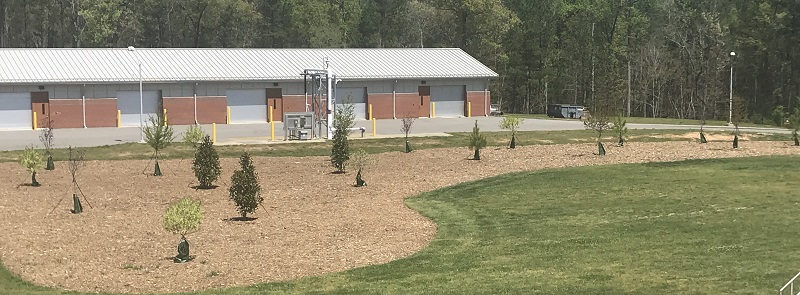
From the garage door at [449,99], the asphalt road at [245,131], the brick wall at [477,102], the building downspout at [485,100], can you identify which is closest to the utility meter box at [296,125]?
the asphalt road at [245,131]

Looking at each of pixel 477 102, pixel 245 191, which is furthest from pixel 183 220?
pixel 477 102

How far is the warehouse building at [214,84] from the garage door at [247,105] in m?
0.07

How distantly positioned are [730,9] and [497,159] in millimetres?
64593

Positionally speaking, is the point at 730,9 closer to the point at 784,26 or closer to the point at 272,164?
the point at 784,26

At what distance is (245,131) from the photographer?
5244 cm

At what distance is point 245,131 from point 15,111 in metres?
14.9

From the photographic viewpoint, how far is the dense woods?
81625 mm

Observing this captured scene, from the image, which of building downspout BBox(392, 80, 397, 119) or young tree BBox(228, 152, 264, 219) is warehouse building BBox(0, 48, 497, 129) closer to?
building downspout BBox(392, 80, 397, 119)

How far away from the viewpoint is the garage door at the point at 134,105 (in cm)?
5736

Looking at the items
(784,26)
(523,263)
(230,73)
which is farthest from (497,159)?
(784,26)

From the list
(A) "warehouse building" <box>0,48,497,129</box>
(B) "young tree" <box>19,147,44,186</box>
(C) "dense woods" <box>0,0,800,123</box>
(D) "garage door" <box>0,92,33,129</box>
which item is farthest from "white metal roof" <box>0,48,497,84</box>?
(B) "young tree" <box>19,147,44,186</box>

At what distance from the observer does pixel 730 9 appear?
91000 millimetres

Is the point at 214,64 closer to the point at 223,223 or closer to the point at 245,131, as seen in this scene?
the point at 245,131

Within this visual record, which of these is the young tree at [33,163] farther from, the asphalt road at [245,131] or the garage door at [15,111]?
the garage door at [15,111]
